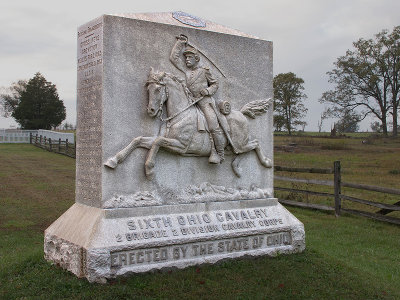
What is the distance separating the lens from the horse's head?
20.4ft

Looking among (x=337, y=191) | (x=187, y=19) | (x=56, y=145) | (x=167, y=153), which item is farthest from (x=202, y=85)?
(x=56, y=145)

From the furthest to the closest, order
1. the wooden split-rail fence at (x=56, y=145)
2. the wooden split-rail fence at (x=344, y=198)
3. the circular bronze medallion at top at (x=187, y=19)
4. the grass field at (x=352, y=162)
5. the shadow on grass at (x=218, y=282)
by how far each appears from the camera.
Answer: the wooden split-rail fence at (x=56, y=145), the grass field at (x=352, y=162), the wooden split-rail fence at (x=344, y=198), the circular bronze medallion at top at (x=187, y=19), the shadow on grass at (x=218, y=282)

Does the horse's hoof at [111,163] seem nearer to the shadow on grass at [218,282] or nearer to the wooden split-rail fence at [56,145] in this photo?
the shadow on grass at [218,282]

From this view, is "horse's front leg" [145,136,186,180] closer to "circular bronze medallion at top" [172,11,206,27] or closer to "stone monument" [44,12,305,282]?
"stone monument" [44,12,305,282]

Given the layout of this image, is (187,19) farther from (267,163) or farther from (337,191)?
(337,191)

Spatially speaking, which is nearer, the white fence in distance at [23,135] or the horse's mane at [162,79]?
the horse's mane at [162,79]

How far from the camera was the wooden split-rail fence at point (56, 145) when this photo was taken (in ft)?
97.3

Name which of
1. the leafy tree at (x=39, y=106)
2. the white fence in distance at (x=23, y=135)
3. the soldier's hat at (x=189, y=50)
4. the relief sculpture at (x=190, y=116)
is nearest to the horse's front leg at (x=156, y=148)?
the relief sculpture at (x=190, y=116)

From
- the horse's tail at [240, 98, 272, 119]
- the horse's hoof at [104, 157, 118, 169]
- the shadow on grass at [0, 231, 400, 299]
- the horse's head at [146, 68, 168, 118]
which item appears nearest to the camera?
the shadow on grass at [0, 231, 400, 299]

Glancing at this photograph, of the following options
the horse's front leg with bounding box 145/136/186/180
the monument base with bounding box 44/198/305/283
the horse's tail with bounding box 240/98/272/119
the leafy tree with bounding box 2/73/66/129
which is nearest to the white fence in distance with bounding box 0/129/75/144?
the leafy tree with bounding box 2/73/66/129

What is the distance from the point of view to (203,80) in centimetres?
683

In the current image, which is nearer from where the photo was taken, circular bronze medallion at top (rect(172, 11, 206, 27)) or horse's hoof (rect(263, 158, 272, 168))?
circular bronze medallion at top (rect(172, 11, 206, 27))

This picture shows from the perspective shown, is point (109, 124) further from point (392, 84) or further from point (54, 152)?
point (392, 84)

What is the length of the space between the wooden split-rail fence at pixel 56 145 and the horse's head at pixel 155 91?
22881 mm
